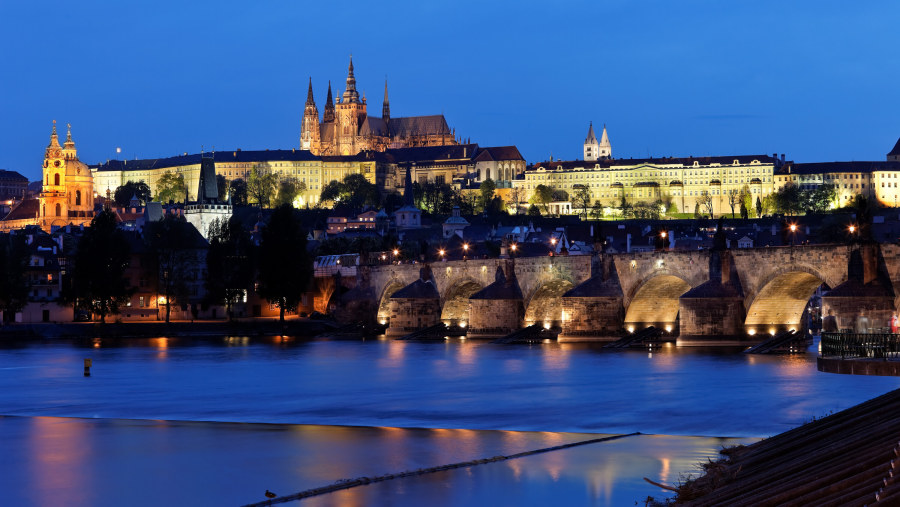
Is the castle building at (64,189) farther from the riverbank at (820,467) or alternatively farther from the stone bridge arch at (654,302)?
the riverbank at (820,467)

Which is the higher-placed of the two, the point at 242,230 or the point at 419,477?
the point at 242,230

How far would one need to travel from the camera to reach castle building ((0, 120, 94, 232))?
17788 cm

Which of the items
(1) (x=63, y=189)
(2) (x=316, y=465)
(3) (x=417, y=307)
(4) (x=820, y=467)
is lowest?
(2) (x=316, y=465)

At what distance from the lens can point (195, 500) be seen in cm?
2136

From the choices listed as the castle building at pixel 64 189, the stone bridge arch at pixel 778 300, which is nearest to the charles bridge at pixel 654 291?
the stone bridge arch at pixel 778 300

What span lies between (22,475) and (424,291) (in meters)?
57.3

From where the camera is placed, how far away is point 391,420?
109ft

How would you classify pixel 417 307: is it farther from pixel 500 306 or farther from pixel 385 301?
pixel 500 306

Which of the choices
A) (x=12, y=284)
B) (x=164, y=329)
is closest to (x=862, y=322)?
(x=164, y=329)

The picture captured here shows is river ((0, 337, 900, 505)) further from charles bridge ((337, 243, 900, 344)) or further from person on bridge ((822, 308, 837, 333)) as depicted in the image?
charles bridge ((337, 243, 900, 344))

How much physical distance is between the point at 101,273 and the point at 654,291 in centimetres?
3799

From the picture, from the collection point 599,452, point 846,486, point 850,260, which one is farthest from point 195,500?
point 850,260

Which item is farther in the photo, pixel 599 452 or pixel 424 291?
pixel 424 291

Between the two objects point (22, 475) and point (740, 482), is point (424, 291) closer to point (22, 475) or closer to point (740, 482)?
point (22, 475)
